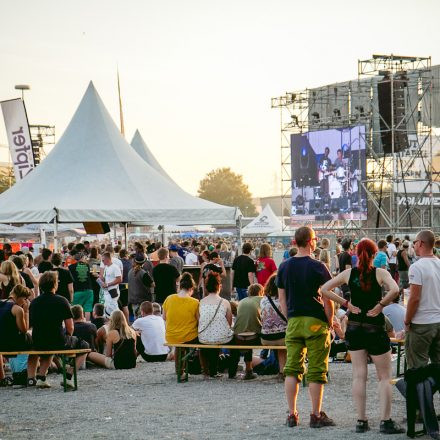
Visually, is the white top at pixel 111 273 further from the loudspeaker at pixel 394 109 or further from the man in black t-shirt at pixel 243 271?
the loudspeaker at pixel 394 109

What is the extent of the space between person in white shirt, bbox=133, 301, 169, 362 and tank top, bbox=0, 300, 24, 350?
7.86 feet

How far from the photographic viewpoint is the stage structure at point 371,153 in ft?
132

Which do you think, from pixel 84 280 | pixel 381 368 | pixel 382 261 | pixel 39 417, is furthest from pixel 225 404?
pixel 382 261

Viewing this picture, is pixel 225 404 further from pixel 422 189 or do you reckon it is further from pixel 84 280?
pixel 422 189

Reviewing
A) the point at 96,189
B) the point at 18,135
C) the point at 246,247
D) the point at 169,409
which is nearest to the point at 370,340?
the point at 169,409

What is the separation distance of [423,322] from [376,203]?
3390 cm

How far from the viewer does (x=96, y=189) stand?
19828 millimetres

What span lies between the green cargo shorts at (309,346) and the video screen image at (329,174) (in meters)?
32.9

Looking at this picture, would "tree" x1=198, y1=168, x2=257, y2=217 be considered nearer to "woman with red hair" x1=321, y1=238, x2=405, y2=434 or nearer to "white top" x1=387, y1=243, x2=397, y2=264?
"white top" x1=387, y1=243, x2=397, y2=264

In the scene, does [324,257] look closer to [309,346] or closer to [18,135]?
[309,346]

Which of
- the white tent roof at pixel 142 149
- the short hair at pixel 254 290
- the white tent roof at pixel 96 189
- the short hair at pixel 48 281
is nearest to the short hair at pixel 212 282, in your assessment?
the short hair at pixel 254 290

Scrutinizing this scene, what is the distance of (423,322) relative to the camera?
7.71 m

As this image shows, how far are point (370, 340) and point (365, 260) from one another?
634 millimetres

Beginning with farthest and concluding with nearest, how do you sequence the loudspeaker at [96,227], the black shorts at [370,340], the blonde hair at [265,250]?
the loudspeaker at [96,227], the blonde hair at [265,250], the black shorts at [370,340]
